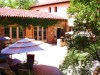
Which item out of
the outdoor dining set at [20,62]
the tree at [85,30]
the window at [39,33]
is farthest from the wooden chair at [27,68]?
the window at [39,33]

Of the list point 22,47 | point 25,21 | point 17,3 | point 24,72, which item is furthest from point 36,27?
point 17,3

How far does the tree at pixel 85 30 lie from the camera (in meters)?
5.97

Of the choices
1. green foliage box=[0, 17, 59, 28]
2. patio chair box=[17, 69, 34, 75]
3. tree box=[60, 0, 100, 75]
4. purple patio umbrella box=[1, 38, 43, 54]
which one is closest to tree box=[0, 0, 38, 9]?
green foliage box=[0, 17, 59, 28]

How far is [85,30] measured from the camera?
20.5ft

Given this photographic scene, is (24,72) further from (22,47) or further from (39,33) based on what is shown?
(39,33)

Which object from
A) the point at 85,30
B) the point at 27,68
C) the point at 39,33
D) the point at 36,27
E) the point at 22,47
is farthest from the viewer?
the point at 39,33

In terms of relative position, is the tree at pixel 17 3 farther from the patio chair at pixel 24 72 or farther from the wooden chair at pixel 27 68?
the patio chair at pixel 24 72

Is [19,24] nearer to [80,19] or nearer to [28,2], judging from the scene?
[80,19]

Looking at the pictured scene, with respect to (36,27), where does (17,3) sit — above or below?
above

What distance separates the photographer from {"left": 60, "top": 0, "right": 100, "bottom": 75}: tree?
597 centimetres

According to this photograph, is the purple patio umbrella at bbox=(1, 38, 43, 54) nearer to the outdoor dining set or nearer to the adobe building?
the outdoor dining set

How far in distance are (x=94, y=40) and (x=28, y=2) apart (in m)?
44.4

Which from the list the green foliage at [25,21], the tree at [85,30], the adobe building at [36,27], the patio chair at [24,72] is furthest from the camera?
the adobe building at [36,27]

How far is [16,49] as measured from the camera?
834 centimetres
